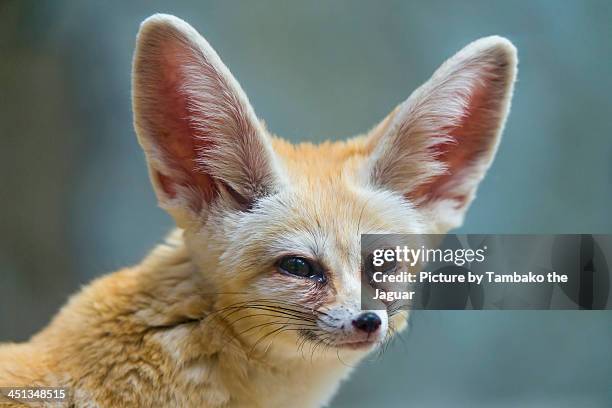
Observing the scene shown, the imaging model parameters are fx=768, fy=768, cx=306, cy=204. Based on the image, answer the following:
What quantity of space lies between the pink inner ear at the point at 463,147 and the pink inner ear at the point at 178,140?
1.40 ft

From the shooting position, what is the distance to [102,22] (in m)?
1.85

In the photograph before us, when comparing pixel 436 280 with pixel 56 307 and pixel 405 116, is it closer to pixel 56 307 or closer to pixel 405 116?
pixel 405 116

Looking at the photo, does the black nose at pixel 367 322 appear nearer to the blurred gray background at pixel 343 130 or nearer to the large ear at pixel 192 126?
the large ear at pixel 192 126

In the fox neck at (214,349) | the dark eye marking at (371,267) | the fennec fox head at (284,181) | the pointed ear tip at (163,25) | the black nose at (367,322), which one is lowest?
the fox neck at (214,349)

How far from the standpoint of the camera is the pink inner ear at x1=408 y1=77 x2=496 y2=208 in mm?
1543

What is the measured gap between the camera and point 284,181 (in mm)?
1446

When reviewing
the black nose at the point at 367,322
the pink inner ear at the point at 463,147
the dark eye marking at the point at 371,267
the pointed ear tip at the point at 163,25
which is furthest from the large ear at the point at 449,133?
the pointed ear tip at the point at 163,25

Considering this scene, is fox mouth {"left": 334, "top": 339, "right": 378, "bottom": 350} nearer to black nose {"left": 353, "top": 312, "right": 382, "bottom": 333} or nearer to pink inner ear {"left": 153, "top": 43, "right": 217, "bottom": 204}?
black nose {"left": 353, "top": 312, "right": 382, "bottom": 333}

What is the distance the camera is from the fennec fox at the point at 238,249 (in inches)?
54.6

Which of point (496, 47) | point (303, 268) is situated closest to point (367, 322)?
point (303, 268)

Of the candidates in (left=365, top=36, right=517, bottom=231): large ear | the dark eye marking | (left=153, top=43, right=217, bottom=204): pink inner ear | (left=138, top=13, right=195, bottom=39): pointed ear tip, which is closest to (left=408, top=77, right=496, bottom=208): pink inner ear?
(left=365, top=36, right=517, bottom=231): large ear

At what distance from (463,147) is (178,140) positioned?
58cm

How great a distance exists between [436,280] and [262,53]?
2.28 ft

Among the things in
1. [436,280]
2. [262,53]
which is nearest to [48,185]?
[262,53]
